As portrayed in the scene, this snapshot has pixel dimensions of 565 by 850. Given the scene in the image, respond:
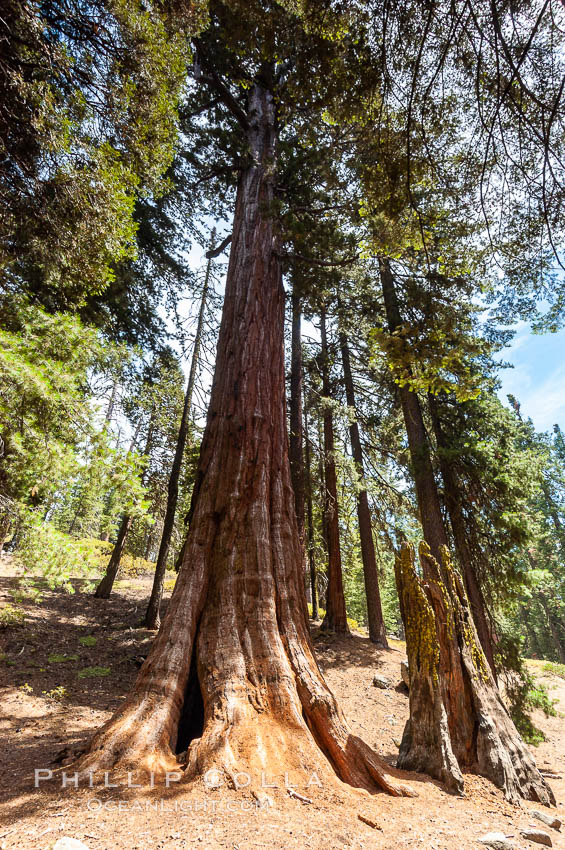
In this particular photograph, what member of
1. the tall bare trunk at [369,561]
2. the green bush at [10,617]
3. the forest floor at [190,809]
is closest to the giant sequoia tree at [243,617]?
the forest floor at [190,809]

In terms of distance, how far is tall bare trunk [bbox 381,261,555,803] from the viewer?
314cm

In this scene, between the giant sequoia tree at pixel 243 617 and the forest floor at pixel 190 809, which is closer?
the forest floor at pixel 190 809

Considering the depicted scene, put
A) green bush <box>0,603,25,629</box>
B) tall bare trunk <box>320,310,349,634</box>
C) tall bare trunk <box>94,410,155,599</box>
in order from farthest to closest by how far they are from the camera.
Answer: tall bare trunk <box>94,410,155,599</box>, tall bare trunk <box>320,310,349,634</box>, green bush <box>0,603,25,629</box>

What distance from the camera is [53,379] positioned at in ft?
14.5

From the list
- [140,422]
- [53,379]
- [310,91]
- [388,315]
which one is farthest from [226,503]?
[140,422]

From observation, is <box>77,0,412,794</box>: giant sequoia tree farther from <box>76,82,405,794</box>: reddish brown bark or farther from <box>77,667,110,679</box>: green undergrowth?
<box>77,667,110,679</box>: green undergrowth

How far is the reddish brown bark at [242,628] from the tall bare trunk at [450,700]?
0.72 m

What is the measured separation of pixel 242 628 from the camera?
3.20 metres

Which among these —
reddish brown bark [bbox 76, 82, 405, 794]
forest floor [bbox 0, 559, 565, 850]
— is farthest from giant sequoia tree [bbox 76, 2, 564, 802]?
forest floor [bbox 0, 559, 565, 850]

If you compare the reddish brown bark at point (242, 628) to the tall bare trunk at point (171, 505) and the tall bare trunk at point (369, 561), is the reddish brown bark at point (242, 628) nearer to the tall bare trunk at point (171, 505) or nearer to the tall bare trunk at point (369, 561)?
the tall bare trunk at point (171, 505)

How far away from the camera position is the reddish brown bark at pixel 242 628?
250 cm

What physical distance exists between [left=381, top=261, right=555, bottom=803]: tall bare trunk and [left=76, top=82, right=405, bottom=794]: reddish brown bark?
0.72 m

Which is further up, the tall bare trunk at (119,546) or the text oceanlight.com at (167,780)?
the tall bare trunk at (119,546)

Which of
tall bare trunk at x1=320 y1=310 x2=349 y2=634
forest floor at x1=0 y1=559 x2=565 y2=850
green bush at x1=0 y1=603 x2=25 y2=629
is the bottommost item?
forest floor at x1=0 y1=559 x2=565 y2=850
